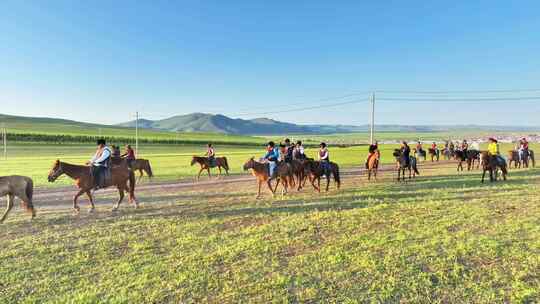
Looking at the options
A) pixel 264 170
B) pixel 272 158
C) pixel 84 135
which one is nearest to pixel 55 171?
pixel 264 170

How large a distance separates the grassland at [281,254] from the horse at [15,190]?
0.52 metres

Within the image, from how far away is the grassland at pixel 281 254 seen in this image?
5.38 metres

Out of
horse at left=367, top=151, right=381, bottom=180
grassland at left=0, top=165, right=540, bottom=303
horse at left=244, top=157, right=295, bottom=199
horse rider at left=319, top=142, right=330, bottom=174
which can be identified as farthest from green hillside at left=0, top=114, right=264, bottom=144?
grassland at left=0, top=165, right=540, bottom=303

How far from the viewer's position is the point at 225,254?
23.4ft

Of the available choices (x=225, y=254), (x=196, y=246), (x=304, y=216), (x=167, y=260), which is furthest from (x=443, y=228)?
(x=167, y=260)

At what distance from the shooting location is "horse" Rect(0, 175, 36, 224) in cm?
1031

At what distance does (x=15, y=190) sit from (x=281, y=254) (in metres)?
9.14

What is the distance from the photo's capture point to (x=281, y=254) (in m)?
7.14

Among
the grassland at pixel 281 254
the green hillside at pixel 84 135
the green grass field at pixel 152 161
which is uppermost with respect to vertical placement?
the green hillside at pixel 84 135

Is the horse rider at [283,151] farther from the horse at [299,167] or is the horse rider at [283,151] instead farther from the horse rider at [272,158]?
the horse rider at [272,158]

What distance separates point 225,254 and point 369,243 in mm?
3357

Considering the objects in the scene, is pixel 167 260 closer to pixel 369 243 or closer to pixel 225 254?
pixel 225 254

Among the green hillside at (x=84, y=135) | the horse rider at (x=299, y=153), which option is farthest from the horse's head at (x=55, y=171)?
the green hillside at (x=84, y=135)

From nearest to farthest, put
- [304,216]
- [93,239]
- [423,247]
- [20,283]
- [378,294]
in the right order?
[378,294], [20,283], [423,247], [93,239], [304,216]
